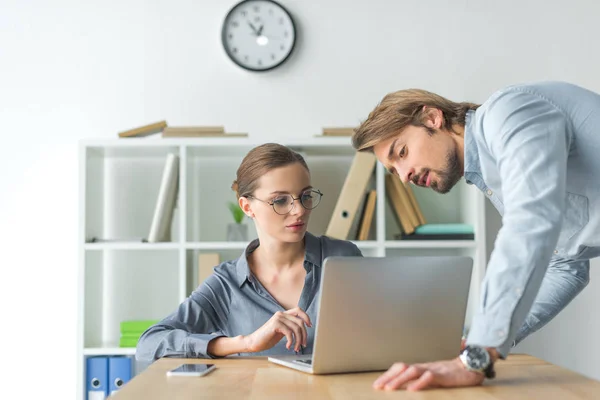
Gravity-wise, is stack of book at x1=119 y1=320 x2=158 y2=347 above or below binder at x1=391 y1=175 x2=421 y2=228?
below

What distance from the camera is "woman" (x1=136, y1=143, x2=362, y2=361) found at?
200cm

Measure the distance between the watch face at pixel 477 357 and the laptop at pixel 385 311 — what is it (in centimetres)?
19

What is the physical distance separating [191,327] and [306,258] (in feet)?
1.25

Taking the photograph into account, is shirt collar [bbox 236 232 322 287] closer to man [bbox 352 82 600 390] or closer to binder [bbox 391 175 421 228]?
man [bbox 352 82 600 390]

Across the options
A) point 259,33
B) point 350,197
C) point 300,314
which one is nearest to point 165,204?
point 350,197

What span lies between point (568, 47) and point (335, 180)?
4.21 feet

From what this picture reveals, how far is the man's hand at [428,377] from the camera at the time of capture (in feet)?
3.88

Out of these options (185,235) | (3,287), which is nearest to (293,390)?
(185,235)

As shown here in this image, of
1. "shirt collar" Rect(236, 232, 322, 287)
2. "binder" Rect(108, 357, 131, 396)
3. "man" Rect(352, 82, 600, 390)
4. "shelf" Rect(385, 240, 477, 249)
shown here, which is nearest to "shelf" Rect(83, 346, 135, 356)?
"binder" Rect(108, 357, 131, 396)

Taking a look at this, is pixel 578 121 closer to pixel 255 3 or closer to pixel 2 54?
pixel 255 3

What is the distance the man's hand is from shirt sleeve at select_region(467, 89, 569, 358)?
59 mm

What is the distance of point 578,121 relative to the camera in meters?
1.44

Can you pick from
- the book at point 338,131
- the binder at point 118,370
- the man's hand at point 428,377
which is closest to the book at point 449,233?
the book at point 338,131

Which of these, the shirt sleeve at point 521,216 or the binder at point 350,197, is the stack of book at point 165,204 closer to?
the binder at point 350,197
